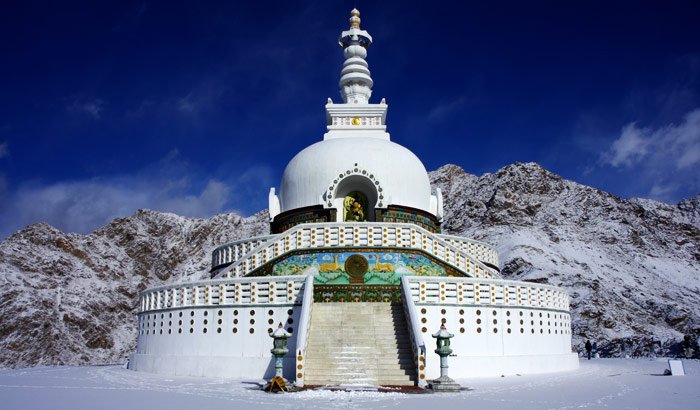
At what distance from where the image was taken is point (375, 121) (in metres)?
23.5

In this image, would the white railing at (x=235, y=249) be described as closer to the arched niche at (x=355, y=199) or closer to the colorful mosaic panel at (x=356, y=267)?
the arched niche at (x=355, y=199)

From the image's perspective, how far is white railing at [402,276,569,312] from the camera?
1402cm

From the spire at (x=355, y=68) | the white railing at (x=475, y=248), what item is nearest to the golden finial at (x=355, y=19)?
Result: the spire at (x=355, y=68)

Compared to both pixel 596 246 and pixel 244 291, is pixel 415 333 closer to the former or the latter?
pixel 244 291

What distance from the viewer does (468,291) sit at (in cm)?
1423

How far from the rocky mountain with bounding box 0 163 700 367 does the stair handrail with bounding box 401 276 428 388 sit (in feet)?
49.8

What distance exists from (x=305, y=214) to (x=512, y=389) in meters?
10.6

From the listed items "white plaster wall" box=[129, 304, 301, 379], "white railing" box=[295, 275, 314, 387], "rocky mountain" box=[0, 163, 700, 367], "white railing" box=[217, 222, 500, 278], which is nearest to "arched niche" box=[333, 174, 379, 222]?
"white railing" box=[217, 222, 500, 278]

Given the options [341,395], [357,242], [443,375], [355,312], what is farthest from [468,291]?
[341,395]

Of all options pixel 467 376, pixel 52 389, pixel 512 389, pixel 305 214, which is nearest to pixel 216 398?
pixel 52 389

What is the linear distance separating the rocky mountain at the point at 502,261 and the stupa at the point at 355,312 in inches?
491

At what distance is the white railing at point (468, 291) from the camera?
1402cm

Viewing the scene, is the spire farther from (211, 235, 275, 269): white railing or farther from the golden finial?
(211, 235, 275, 269): white railing

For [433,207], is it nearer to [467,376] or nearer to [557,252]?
[467,376]
